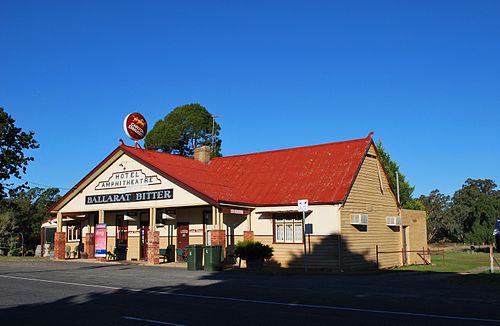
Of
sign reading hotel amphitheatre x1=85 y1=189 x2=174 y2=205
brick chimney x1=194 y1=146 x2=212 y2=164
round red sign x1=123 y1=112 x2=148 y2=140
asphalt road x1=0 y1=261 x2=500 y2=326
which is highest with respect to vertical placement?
round red sign x1=123 y1=112 x2=148 y2=140

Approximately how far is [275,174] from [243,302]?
1694 centimetres

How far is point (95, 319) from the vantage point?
976 cm

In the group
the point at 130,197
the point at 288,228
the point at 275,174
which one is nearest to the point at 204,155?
the point at 130,197

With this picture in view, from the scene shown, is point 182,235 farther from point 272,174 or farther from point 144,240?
point 272,174

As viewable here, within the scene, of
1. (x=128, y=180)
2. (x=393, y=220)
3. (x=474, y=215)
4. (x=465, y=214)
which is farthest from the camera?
(x=465, y=214)

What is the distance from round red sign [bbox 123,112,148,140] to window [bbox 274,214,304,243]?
10.6 metres

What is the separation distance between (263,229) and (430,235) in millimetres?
60676

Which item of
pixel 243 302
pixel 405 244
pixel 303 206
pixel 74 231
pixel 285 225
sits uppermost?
pixel 303 206

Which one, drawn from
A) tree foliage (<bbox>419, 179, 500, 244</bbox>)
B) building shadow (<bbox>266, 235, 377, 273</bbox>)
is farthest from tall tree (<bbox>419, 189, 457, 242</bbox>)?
building shadow (<bbox>266, 235, 377, 273</bbox>)

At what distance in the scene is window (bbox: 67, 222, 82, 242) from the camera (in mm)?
34688

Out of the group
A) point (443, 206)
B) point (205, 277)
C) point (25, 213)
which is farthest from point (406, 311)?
point (443, 206)

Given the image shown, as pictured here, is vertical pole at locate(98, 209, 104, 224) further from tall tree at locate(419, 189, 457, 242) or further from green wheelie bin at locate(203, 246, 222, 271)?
tall tree at locate(419, 189, 457, 242)

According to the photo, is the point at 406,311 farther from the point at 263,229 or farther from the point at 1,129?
the point at 1,129

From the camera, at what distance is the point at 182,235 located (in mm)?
28719
